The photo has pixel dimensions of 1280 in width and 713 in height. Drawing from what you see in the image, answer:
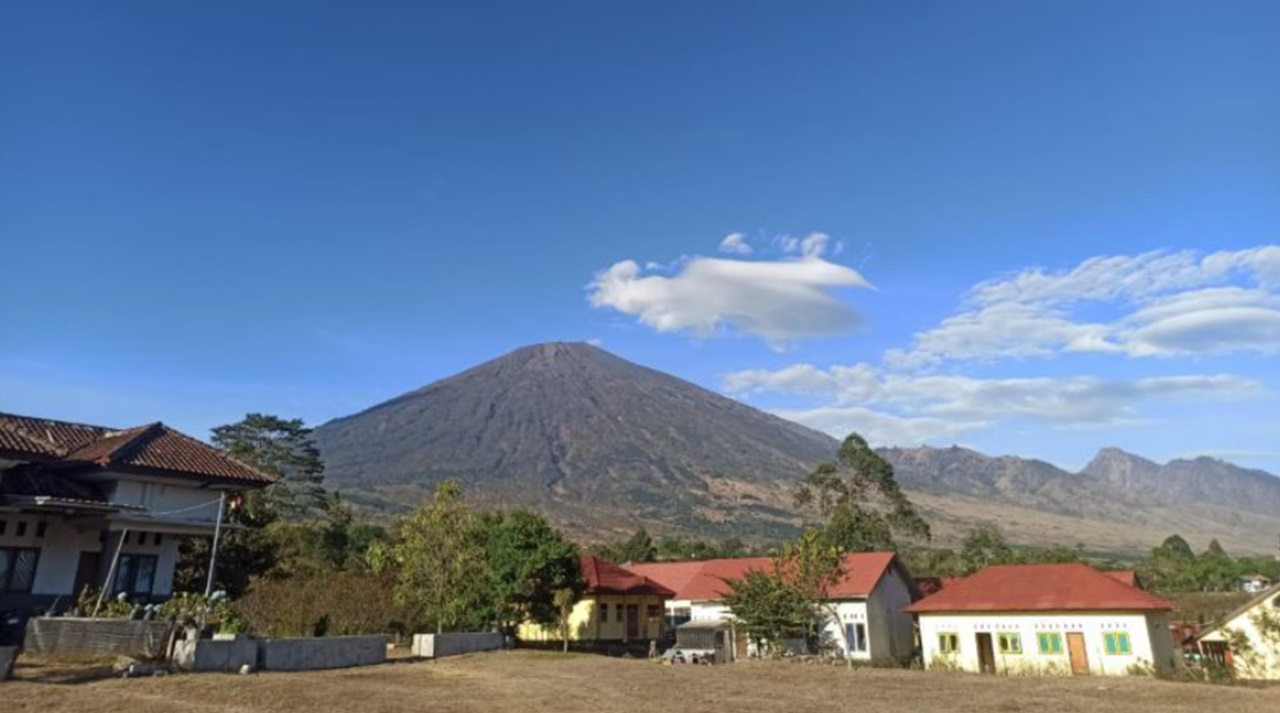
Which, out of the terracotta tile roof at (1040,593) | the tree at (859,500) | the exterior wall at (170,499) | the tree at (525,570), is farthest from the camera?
the tree at (859,500)

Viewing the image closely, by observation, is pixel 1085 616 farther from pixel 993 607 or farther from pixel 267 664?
pixel 267 664

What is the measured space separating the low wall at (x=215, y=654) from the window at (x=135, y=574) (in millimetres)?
9644

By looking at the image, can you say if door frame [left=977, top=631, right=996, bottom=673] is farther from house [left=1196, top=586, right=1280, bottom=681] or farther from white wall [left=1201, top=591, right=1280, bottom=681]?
white wall [left=1201, top=591, right=1280, bottom=681]

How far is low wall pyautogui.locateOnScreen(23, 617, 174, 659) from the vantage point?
68.0 feet

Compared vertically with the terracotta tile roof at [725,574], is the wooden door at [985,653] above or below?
below

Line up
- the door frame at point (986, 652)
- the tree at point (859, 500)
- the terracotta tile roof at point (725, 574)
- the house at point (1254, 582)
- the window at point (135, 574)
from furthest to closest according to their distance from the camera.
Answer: the house at point (1254, 582) → the tree at point (859, 500) → the terracotta tile roof at point (725, 574) → the door frame at point (986, 652) → the window at point (135, 574)

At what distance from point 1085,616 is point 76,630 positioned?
36.0 m

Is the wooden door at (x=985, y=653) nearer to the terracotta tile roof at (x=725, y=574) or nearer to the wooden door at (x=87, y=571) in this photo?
the terracotta tile roof at (x=725, y=574)

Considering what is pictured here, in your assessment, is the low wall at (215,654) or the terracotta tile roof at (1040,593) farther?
the terracotta tile roof at (1040,593)

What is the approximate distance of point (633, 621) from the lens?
4778 centimetres

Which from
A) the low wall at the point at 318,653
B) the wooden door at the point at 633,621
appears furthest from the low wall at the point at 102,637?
the wooden door at the point at 633,621

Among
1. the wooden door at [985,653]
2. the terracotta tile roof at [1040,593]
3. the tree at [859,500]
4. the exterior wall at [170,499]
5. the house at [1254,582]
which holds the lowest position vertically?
the wooden door at [985,653]

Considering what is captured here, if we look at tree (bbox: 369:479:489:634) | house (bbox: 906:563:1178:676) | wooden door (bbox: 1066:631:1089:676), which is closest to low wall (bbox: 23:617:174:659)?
tree (bbox: 369:479:489:634)

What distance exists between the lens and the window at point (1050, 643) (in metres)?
34.7
